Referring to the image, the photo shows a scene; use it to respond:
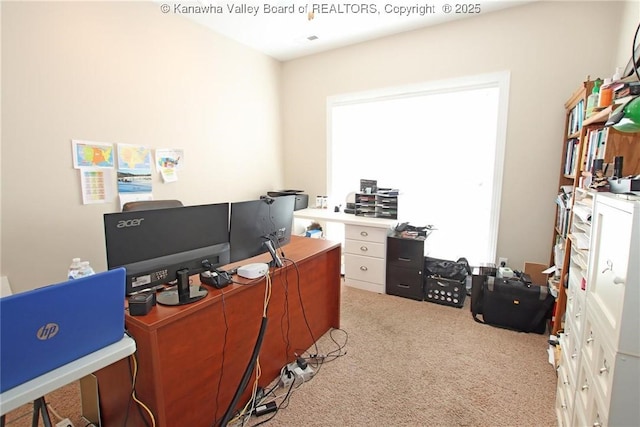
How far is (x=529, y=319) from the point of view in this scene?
2.51 meters

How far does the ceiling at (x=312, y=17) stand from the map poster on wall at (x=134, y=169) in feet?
4.52

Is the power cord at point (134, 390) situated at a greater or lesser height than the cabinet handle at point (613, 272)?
lesser

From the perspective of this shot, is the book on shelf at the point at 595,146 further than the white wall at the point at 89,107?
No

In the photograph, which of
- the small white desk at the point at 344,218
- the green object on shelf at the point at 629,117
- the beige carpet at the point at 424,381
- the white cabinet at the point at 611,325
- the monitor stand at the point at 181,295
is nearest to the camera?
Answer: the white cabinet at the point at 611,325

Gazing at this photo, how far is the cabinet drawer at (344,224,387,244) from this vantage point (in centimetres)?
326

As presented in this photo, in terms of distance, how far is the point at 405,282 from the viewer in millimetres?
3211

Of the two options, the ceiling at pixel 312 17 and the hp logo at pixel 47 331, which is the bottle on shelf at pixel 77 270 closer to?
the hp logo at pixel 47 331

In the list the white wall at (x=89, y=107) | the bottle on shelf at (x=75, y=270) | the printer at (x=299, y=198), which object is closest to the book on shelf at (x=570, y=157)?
the printer at (x=299, y=198)

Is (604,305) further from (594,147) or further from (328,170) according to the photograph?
(328,170)

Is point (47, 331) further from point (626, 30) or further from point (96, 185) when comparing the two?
point (626, 30)

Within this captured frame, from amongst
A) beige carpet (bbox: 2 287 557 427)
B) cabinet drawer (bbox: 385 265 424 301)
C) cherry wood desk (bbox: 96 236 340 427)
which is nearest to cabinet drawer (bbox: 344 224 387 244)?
cabinet drawer (bbox: 385 265 424 301)

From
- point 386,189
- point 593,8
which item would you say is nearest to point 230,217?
point 386,189

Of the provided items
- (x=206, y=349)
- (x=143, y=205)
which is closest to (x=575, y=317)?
(x=206, y=349)

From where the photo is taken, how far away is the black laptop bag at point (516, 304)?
2471mm
